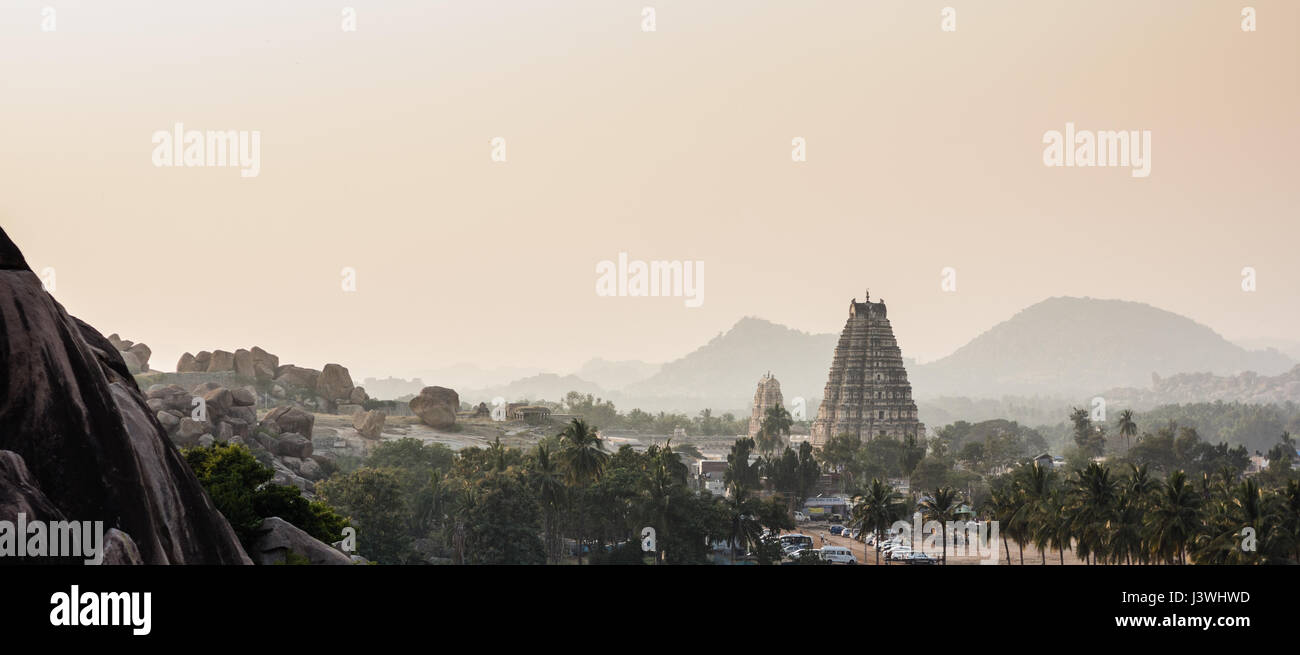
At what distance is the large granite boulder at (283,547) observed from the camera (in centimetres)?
3706

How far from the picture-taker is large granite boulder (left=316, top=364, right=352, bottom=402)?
153m

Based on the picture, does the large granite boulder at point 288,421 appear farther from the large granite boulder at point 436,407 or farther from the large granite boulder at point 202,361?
the large granite boulder at point 202,361

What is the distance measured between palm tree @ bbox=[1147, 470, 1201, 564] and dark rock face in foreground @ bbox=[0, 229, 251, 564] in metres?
55.8

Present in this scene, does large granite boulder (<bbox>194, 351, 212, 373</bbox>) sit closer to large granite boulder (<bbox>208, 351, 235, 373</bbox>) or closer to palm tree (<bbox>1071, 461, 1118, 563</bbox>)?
large granite boulder (<bbox>208, 351, 235, 373</bbox>)

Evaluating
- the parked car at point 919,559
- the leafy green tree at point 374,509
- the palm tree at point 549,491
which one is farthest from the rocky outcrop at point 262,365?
the parked car at point 919,559

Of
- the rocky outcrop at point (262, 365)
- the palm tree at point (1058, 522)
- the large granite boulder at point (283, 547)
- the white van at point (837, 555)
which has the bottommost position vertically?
the white van at point (837, 555)

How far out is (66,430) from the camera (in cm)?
2439

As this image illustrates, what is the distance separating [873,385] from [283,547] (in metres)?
149

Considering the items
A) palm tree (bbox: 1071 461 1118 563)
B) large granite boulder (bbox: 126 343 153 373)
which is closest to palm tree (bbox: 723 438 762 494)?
palm tree (bbox: 1071 461 1118 563)

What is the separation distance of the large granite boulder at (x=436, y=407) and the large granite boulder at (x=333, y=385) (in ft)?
31.2
